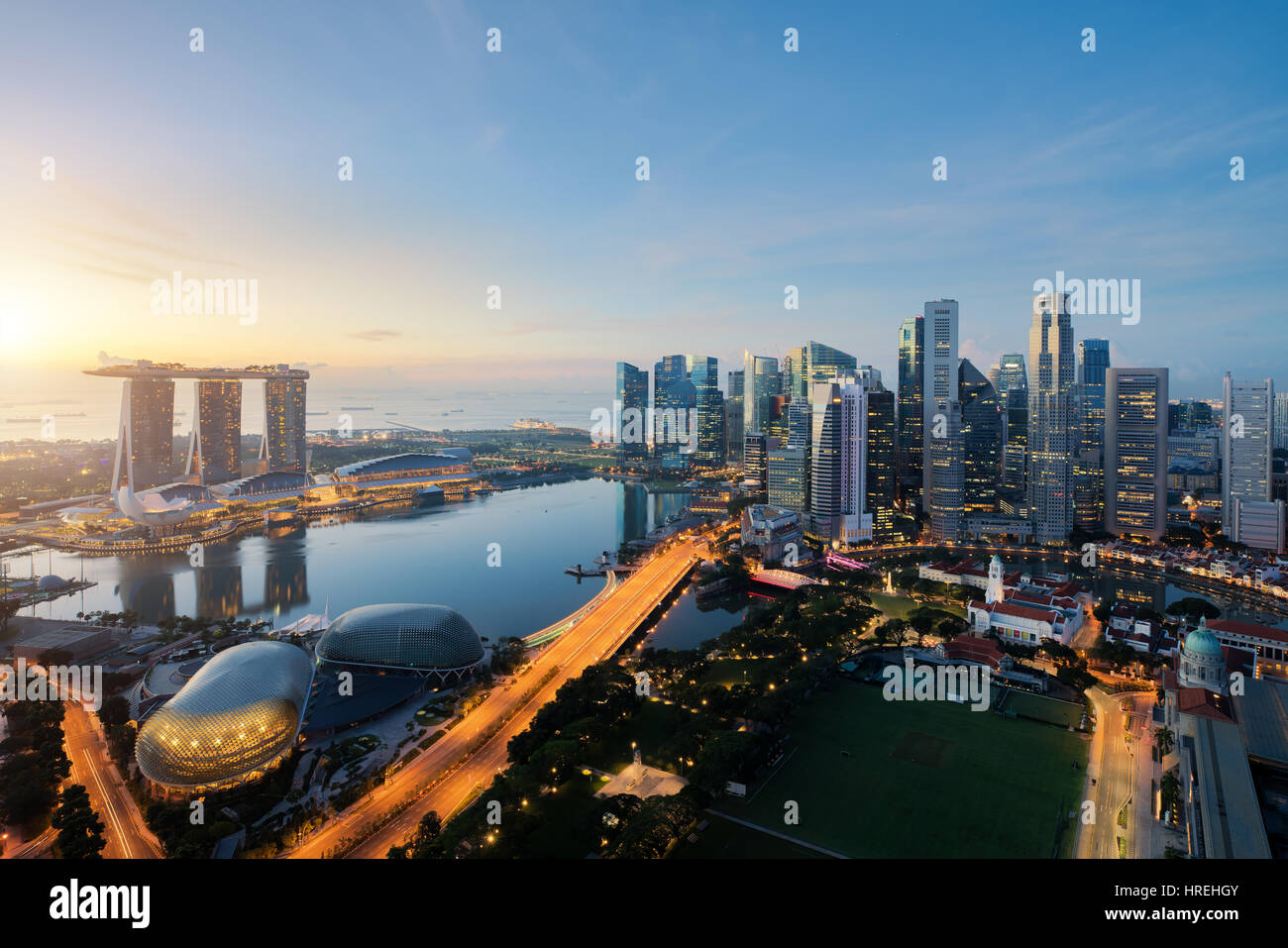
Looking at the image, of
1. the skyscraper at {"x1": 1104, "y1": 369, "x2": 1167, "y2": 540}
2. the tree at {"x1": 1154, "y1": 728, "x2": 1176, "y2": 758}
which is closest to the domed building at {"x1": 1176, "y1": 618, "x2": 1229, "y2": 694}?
the tree at {"x1": 1154, "y1": 728, "x2": 1176, "y2": 758}

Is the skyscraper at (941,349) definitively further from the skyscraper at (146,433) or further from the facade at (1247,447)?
the skyscraper at (146,433)

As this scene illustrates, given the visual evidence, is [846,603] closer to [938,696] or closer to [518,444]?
[938,696]

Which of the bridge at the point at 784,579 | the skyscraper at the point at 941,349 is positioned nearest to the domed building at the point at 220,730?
the bridge at the point at 784,579

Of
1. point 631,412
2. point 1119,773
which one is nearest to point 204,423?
point 631,412

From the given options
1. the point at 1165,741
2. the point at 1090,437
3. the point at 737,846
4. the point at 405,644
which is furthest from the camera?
the point at 1090,437

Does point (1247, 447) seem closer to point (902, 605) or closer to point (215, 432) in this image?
point (902, 605)

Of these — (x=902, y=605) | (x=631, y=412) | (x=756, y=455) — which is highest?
(x=631, y=412)

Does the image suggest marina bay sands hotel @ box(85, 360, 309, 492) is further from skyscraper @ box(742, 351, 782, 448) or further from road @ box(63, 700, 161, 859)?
skyscraper @ box(742, 351, 782, 448)
